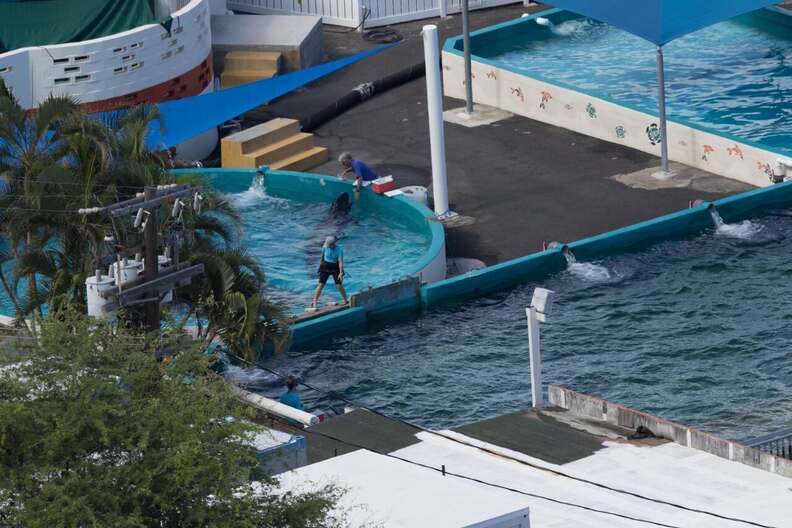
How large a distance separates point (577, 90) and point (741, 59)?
6.13 m

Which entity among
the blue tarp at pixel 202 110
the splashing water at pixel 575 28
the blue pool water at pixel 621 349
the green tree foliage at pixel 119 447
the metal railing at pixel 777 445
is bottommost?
the blue pool water at pixel 621 349

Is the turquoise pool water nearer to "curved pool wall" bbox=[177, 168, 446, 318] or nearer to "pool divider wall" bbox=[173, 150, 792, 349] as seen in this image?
"curved pool wall" bbox=[177, 168, 446, 318]

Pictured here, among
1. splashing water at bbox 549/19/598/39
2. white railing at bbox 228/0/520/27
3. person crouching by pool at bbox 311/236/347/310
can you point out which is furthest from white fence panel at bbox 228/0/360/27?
person crouching by pool at bbox 311/236/347/310

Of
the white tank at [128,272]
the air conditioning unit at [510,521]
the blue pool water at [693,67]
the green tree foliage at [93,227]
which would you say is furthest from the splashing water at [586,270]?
the air conditioning unit at [510,521]

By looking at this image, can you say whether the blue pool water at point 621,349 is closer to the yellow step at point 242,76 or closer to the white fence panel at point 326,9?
the yellow step at point 242,76

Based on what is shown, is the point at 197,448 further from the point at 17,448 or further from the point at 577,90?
the point at 577,90

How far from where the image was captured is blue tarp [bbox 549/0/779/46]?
29203 millimetres

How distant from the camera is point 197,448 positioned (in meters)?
13.2

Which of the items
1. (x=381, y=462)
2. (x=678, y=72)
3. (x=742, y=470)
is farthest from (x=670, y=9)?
(x=381, y=462)

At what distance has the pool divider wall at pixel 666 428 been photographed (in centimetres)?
1862

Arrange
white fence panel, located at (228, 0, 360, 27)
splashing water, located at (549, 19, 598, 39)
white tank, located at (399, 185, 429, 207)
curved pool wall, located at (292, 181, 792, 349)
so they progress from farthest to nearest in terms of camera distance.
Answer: splashing water, located at (549, 19, 598, 39) → white fence panel, located at (228, 0, 360, 27) → white tank, located at (399, 185, 429, 207) → curved pool wall, located at (292, 181, 792, 349)

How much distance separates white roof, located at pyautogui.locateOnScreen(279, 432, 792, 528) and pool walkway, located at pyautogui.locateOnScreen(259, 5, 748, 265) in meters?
8.40

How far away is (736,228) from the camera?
28.0 m

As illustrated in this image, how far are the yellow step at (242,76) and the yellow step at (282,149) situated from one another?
298 cm
